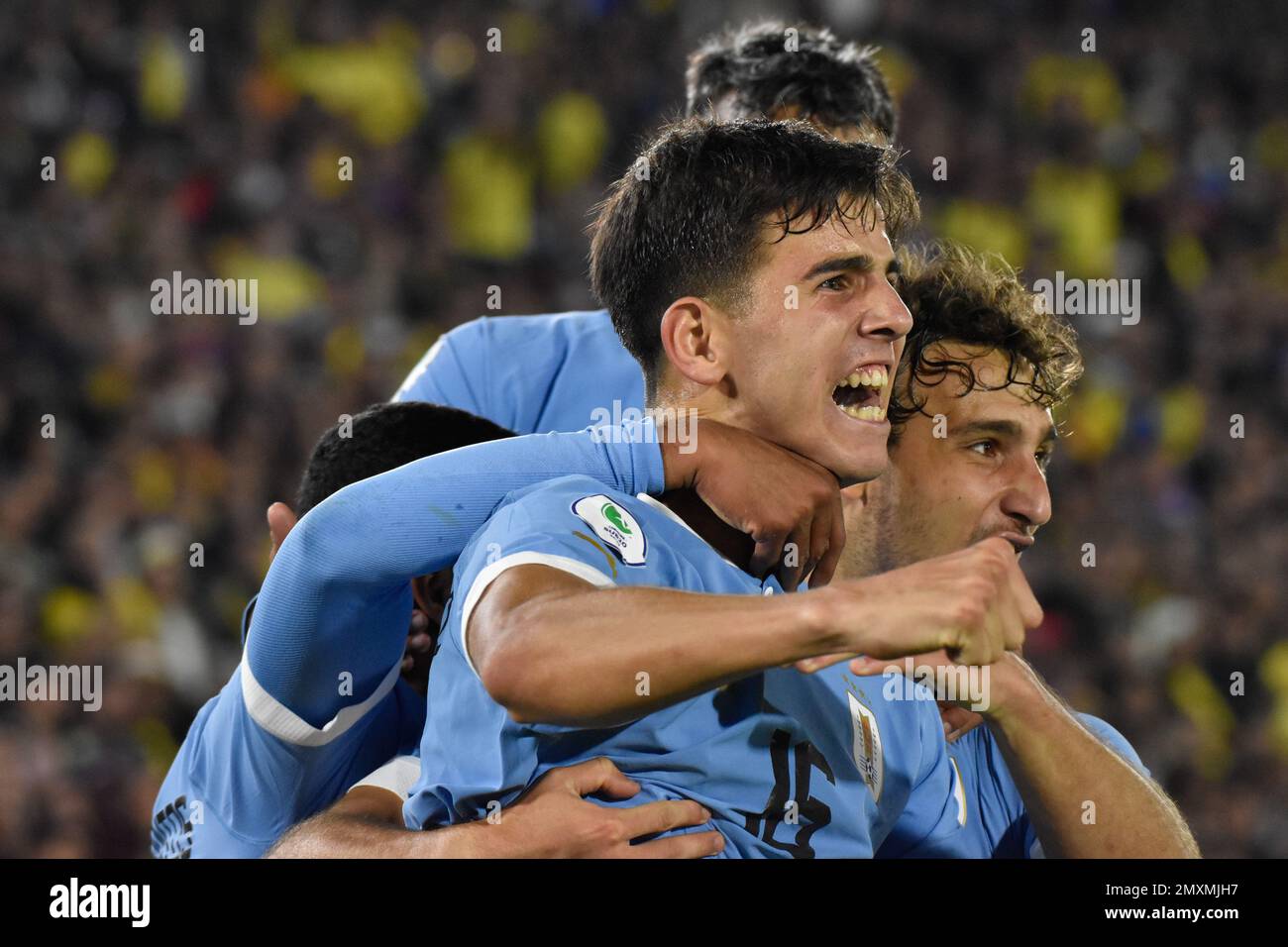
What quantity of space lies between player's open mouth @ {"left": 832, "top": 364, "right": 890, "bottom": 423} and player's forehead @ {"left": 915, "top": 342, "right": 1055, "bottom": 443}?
17.8 inches

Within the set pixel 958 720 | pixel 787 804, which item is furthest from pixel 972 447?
pixel 787 804

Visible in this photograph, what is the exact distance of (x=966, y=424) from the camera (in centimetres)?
265

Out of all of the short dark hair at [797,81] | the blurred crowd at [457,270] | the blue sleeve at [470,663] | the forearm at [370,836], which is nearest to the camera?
the blue sleeve at [470,663]

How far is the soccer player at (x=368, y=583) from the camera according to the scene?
196 cm

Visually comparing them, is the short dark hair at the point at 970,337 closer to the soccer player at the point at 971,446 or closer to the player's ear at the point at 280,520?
the soccer player at the point at 971,446

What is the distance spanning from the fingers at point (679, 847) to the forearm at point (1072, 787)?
527 millimetres

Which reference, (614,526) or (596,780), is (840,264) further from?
(596,780)

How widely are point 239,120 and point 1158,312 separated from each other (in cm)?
479

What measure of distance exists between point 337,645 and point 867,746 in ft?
2.49

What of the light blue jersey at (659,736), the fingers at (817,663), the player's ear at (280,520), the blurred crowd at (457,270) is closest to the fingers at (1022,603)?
the fingers at (817,663)

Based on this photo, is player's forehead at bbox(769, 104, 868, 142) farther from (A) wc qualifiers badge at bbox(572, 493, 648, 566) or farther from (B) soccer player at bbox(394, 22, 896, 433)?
(A) wc qualifiers badge at bbox(572, 493, 648, 566)

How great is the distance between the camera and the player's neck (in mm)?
2006

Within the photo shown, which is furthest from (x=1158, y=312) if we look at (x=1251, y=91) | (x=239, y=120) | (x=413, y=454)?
(x=413, y=454)
